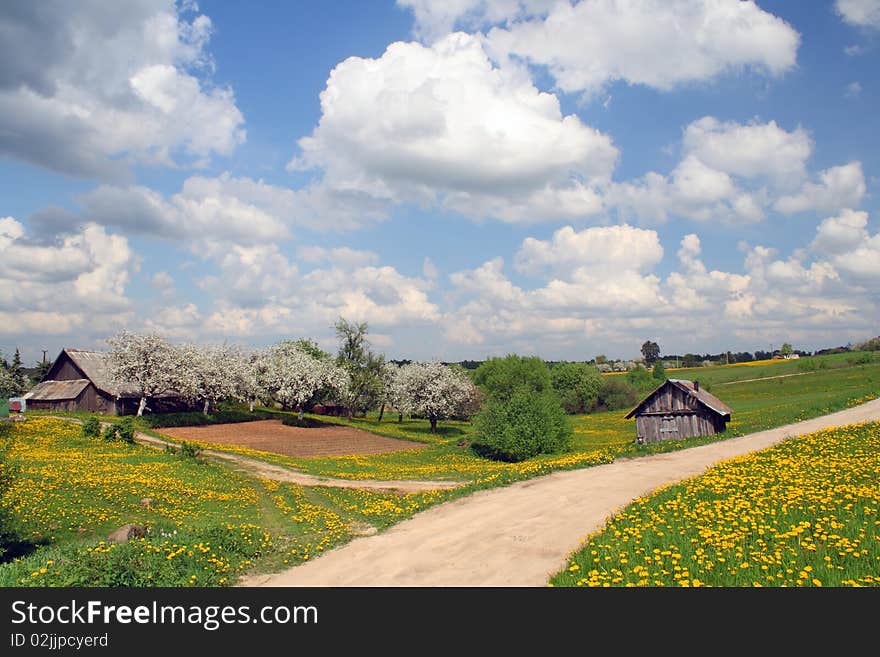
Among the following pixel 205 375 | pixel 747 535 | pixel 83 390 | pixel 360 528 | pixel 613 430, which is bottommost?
pixel 613 430

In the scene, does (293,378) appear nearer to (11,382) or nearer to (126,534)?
(11,382)

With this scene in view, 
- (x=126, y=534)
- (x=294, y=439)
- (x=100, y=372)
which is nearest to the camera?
(x=126, y=534)

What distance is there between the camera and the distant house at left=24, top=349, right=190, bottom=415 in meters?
71.9

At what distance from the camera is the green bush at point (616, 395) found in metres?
115

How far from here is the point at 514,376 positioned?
10356cm

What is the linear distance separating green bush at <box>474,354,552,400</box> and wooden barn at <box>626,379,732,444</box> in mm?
45393

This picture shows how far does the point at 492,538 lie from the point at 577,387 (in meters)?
105

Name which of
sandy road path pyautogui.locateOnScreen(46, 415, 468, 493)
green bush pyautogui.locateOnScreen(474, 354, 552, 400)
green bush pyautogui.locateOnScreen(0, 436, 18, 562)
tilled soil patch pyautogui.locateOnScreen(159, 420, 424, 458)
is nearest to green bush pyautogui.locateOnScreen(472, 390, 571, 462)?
tilled soil patch pyautogui.locateOnScreen(159, 420, 424, 458)

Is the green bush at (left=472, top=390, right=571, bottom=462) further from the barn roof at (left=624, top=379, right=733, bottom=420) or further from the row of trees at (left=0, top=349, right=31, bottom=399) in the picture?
the row of trees at (left=0, top=349, right=31, bottom=399)

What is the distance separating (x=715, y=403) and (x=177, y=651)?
48859 mm

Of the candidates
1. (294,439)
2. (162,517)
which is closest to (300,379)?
(294,439)

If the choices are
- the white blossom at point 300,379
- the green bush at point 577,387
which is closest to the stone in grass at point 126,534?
the white blossom at point 300,379

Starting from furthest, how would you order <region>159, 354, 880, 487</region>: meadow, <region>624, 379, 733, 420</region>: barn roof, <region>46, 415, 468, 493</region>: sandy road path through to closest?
<region>624, 379, 733, 420</region>: barn roof → <region>159, 354, 880, 487</region>: meadow → <region>46, 415, 468, 493</region>: sandy road path

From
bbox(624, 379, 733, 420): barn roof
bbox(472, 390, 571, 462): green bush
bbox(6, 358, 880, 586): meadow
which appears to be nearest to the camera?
bbox(6, 358, 880, 586): meadow
